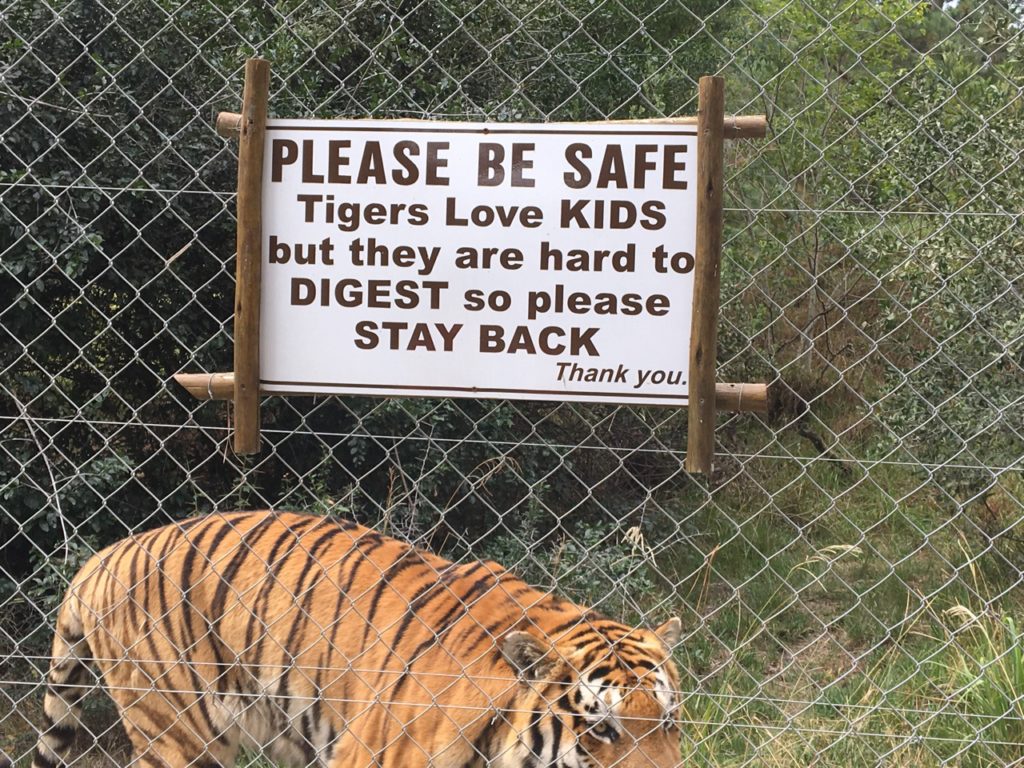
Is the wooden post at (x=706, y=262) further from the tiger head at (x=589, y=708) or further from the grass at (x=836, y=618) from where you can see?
the grass at (x=836, y=618)

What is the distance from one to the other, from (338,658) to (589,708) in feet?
2.95

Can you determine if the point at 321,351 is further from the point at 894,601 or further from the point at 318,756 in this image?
the point at 894,601

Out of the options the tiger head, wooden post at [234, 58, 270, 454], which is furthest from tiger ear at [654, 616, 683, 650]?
wooden post at [234, 58, 270, 454]

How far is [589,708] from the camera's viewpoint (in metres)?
3.11

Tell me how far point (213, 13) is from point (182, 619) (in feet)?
8.47

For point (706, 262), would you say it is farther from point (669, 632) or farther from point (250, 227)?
point (669, 632)

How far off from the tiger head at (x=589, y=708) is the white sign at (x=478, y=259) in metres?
0.87

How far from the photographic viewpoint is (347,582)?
11.9 feet

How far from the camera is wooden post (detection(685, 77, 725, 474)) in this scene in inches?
96.9

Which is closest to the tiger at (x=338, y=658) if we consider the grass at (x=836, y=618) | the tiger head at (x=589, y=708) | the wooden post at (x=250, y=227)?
the tiger head at (x=589, y=708)

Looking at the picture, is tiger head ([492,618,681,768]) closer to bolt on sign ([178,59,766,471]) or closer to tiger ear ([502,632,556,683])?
tiger ear ([502,632,556,683])

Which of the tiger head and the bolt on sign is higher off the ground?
the bolt on sign

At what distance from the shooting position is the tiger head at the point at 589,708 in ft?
10.0

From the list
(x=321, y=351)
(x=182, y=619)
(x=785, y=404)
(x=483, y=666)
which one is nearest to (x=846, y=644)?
(x=785, y=404)
